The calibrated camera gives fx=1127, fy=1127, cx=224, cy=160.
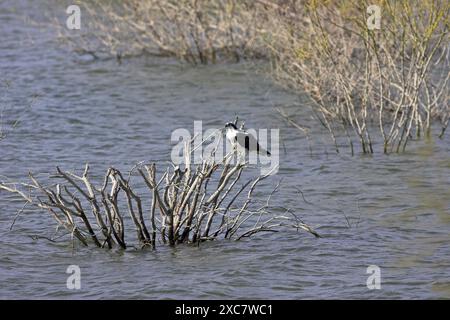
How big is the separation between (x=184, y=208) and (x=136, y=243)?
699mm

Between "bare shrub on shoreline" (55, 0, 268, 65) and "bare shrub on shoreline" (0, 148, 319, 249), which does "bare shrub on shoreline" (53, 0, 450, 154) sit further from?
"bare shrub on shoreline" (0, 148, 319, 249)

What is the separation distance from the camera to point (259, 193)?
1155cm

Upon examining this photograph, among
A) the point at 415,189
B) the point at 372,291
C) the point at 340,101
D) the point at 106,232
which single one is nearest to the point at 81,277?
the point at 106,232

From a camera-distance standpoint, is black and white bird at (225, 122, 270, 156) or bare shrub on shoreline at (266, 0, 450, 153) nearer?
black and white bird at (225, 122, 270, 156)

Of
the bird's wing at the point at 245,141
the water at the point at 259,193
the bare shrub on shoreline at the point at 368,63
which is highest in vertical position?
the bare shrub on shoreline at the point at 368,63

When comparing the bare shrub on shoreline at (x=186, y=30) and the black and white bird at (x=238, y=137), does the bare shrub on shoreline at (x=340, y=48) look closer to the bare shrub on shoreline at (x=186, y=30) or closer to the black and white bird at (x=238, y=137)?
the bare shrub on shoreline at (x=186, y=30)

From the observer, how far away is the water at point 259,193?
347 inches

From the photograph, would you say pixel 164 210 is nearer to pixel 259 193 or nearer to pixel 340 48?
pixel 259 193

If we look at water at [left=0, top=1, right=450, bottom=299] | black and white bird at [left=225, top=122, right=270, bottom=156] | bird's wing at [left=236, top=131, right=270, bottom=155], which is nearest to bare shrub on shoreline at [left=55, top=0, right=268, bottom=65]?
water at [left=0, top=1, right=450, bottom=299]

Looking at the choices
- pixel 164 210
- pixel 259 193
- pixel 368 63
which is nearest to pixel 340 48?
pixel 368 63

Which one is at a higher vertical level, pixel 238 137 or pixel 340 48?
pixel 340 48

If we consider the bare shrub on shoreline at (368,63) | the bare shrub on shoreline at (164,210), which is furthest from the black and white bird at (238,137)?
the bare shrub on shoreline at (368,63)

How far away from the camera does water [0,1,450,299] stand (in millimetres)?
8812

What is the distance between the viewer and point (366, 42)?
11.7 meters
